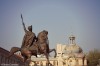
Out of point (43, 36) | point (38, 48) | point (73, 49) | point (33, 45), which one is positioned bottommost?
point (38, 48)

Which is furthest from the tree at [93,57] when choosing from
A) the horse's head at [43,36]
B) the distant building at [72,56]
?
the horse's head at [43,36]

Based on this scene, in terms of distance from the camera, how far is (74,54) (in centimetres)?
9456

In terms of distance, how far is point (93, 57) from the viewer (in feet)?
330

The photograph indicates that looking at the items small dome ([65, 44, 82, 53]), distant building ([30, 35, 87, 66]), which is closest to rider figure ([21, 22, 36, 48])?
distant building ([30, 35, 87, 66])

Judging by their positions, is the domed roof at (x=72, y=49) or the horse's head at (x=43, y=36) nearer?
the horse's head at (x=43, y=36)

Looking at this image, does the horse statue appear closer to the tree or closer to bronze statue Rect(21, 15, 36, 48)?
bronze statue Rect(21, 15, 36, 48)

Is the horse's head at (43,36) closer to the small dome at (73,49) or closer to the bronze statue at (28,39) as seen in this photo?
the bronze statue at (28,39)

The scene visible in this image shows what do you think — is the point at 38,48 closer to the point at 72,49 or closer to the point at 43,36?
the point at 43,36

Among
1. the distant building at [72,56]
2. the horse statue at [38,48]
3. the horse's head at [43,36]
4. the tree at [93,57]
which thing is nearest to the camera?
the horse statue at [38,48]

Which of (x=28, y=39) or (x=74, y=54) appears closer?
(x=28, y=39)

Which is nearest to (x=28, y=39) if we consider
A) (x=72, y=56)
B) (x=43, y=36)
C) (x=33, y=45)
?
(x=33, y=45)

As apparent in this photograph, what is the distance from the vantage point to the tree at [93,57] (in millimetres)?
99062

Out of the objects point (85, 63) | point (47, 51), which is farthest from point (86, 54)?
point (47, 51)

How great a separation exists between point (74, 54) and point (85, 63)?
4866mm
